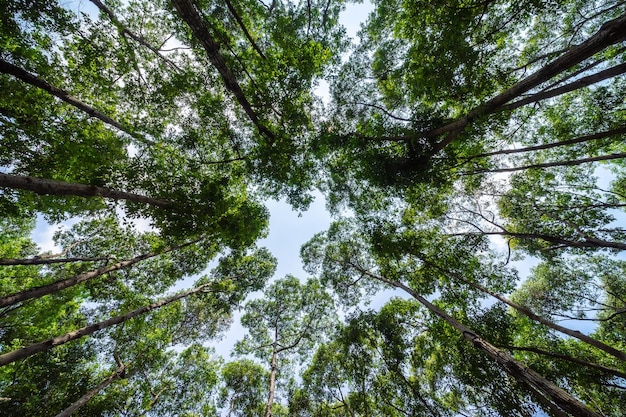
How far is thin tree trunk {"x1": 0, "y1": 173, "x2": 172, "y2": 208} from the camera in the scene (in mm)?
4232

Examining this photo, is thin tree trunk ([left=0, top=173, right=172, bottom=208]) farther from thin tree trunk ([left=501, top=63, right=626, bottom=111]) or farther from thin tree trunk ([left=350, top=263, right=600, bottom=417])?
thin tree trunk ([left=501, top=63, right=626, bottom=111])

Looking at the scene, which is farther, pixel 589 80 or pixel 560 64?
pixel 589 80

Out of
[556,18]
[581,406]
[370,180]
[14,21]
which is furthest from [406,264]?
[14,21]

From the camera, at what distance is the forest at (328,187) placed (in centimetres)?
698

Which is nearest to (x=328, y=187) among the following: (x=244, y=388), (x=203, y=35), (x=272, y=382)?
(x=203, y=35)

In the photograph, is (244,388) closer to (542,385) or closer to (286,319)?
(286,319)

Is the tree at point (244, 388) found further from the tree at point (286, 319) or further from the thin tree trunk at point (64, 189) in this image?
the thin tree trunk at point (64, 189)

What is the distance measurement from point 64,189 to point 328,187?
10422mm

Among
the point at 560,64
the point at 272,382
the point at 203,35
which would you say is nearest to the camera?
the point at 560,64

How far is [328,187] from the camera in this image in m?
13.0

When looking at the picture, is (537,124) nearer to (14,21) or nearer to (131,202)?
(131,202)

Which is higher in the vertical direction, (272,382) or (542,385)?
(542,385)

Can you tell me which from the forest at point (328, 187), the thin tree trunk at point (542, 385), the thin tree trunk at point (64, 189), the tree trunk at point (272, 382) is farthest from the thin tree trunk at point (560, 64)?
the tree trunk at point (272, 382)

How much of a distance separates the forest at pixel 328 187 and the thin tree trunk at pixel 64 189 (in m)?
0.05
